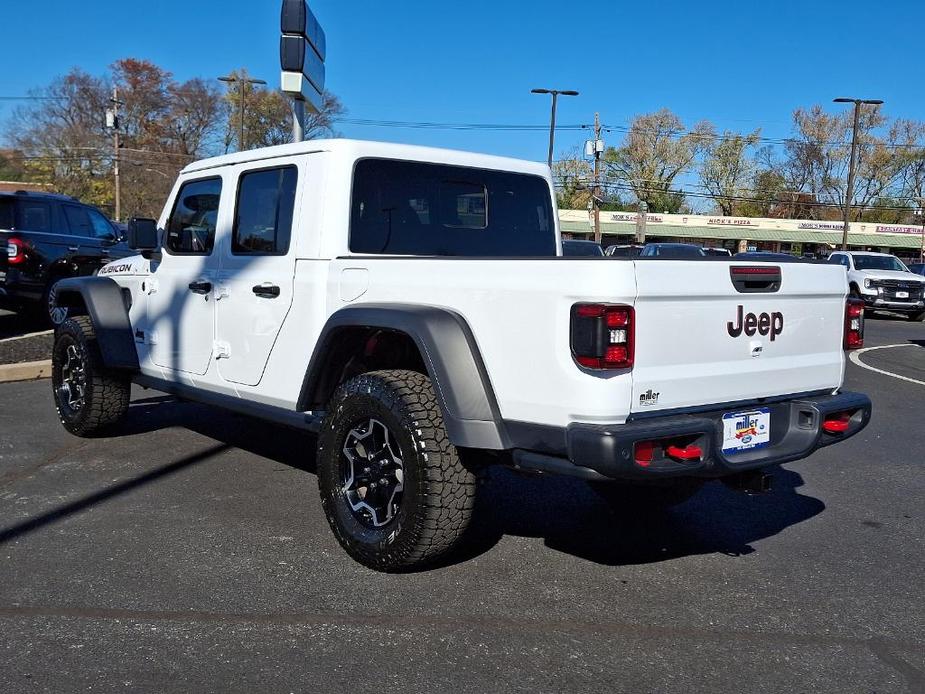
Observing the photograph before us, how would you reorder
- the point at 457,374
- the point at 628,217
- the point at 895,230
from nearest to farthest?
1. the point at 457,374
2. the point at 895,230
3. the point at 628,217

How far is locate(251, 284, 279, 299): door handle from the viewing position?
4.71 meters

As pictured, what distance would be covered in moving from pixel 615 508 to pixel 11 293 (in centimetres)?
965

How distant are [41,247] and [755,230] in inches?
2184

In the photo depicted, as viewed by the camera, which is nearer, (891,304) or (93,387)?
(93,387)

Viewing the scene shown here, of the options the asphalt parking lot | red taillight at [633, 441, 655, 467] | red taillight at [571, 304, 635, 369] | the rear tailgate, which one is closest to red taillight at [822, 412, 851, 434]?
the rear tailgate

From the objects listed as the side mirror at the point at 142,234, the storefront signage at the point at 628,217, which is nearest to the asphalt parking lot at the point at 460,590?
the side mirror at the point at 142,234

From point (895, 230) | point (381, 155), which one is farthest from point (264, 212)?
point (895, 230)

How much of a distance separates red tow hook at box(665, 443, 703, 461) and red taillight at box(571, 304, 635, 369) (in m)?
0.38

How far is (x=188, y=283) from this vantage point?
5465 millimetres

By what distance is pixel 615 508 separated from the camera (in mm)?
5180

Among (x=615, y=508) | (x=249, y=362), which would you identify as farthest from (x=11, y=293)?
(x=615, y=508)

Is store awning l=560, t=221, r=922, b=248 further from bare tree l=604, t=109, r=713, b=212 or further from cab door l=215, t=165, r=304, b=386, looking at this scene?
cab door l=215, t=165, r=304, b=386

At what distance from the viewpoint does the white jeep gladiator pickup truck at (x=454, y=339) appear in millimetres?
3465

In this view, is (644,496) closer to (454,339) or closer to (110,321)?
(454,339)
